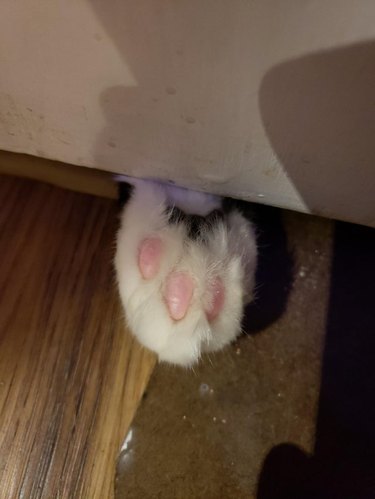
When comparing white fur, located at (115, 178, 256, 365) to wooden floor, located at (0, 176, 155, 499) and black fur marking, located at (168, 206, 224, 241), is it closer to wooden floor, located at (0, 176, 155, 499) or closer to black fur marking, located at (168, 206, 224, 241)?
black fur marking, located at (168, 206, 224, 241)

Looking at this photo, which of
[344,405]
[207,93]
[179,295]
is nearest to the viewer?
[207,93]

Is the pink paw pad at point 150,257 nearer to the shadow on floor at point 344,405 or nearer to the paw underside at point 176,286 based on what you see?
the paw underside at point 176,286

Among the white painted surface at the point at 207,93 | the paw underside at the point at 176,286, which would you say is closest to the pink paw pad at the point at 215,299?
the paw underside at the point at 176,286

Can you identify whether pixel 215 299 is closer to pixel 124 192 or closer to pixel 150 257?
pixel 150 257

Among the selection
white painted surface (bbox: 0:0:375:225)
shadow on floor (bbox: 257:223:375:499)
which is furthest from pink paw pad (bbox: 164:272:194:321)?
shadow on floor (bbox: 257:223:375:499)

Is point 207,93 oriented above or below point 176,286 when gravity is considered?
above

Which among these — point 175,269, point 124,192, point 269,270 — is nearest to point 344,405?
point 269,270

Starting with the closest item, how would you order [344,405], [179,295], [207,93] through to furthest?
[207,93] → [179,295] → [344,405]
